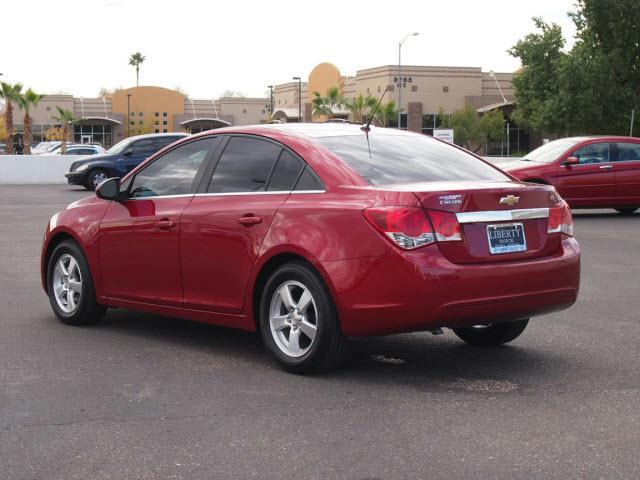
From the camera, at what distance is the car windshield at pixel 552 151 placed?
19.6 m

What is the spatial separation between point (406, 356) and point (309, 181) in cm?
141

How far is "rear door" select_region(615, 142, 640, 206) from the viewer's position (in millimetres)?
19859

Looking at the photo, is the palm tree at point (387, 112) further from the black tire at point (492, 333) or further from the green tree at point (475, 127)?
the black tire at point (492, 333)

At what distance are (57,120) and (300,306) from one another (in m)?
93.9

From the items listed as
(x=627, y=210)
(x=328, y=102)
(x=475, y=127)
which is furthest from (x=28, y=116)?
(x=627, y=210)

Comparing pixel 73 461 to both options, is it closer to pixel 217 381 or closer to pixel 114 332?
pixel 217 381

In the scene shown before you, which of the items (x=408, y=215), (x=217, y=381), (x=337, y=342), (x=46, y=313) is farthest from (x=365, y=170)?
(x=46, y=313)

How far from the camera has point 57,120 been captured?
96.1 m

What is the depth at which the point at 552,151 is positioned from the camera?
19859 mm

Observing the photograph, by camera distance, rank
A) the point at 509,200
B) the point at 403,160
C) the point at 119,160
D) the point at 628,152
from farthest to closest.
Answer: the point at 119,160, the point at 628,152, the point at 403,160, the point at 509,200

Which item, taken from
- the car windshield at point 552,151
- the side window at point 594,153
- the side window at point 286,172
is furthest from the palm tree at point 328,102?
the side window at point 286,172

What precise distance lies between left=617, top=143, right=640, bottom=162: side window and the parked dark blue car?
43.2 ft

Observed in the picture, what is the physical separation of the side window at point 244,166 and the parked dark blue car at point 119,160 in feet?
71.6

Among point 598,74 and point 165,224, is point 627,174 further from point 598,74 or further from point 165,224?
point 598,74
